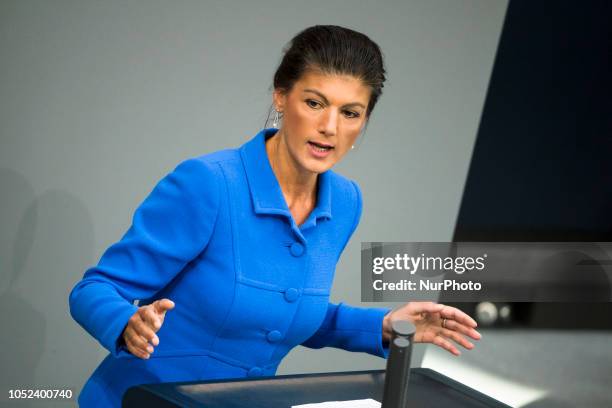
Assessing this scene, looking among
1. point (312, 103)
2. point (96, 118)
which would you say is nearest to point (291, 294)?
point (312, 103)

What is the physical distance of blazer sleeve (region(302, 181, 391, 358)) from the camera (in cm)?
167

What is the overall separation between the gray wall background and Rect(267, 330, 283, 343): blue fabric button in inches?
51.3

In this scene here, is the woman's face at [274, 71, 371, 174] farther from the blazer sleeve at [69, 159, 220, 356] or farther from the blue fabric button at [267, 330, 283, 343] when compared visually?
the blue fabric button at [267, 330, 283, 343]

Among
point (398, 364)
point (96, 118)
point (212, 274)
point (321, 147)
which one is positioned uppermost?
point (96, 118)

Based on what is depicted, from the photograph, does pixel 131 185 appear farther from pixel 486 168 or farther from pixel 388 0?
pixel 486 168

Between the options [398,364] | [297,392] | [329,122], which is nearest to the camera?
[398,364]

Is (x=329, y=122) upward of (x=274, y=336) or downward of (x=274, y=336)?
upward

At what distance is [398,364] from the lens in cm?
95

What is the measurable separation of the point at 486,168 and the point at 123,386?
266 centimetres

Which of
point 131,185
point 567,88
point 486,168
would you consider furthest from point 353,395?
point 567,88

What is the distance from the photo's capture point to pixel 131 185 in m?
2.72

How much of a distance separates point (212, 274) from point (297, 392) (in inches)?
11.0

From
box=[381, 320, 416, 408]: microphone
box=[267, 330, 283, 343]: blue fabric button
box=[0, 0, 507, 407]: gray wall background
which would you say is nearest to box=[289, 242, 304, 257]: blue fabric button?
box=[267, 330, 283, 343]: blue fabric button

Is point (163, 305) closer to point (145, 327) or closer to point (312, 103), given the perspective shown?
point (145, 327)
